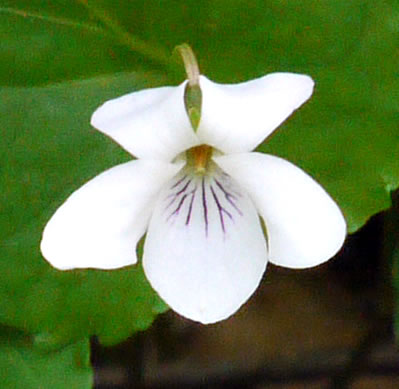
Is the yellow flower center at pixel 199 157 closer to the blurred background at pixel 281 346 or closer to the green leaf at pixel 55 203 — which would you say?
the green leaf at pixel 55 203

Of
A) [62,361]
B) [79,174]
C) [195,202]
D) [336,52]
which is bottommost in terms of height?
[62,361]

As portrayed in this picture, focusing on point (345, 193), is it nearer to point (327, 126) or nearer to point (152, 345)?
point (327, 126)

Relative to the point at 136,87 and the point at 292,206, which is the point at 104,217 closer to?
the point at 292,206

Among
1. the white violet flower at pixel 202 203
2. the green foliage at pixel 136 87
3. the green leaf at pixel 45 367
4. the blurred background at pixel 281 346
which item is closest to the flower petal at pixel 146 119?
the white violet flower at pixel 202 203

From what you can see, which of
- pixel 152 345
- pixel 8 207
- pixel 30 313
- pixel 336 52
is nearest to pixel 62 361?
pixel 30 313

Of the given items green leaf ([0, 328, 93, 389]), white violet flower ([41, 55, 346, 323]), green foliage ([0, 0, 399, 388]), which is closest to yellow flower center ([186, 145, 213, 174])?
white violet flower ([41, 55, 346, 323])

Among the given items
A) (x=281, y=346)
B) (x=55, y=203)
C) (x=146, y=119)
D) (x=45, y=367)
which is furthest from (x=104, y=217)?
(x=281, y=346)

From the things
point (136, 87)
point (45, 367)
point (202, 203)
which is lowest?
point (45, 367)

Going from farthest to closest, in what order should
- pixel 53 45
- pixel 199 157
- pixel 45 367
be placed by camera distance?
pixel 45 367
pixel 53 45
pixel 199 157
